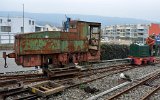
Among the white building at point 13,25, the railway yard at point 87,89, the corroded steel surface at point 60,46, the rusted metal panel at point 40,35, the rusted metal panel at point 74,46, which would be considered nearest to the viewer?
the railway yard at point 87,89

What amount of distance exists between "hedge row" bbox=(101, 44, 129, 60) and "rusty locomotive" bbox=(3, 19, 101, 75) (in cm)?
922

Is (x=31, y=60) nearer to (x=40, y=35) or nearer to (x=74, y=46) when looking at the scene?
(x=40, y=35)

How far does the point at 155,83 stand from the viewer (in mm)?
13547

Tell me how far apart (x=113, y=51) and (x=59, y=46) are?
13597 millimetres

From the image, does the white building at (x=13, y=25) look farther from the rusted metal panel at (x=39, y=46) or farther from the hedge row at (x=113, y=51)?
the rusted metal panel at (x=39, y=46)

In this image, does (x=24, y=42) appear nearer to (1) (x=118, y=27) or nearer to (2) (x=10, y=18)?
(2) (x=10, y=18)

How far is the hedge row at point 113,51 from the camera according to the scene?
26.0 m

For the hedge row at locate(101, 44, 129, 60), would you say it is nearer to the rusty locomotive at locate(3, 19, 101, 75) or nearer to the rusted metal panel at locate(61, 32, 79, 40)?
the rusty locomotive at locate(3, 19, 101, 75)

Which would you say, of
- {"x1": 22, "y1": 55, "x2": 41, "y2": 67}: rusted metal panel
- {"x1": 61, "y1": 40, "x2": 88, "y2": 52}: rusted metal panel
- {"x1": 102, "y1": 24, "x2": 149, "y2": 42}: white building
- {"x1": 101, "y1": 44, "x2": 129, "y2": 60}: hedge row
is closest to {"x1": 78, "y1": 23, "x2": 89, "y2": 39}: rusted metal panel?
{"x1": 61, "y1": 40, "x2": 88, "y2": 52}: rusted metal panel

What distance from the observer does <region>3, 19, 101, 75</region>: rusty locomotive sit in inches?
504

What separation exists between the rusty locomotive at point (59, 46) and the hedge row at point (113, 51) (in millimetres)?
9221

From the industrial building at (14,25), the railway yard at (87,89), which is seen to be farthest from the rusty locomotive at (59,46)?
the industrial building at (14,25)

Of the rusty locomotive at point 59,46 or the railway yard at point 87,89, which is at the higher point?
the rusty locomotive at point 59,46

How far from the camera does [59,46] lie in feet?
46.2
